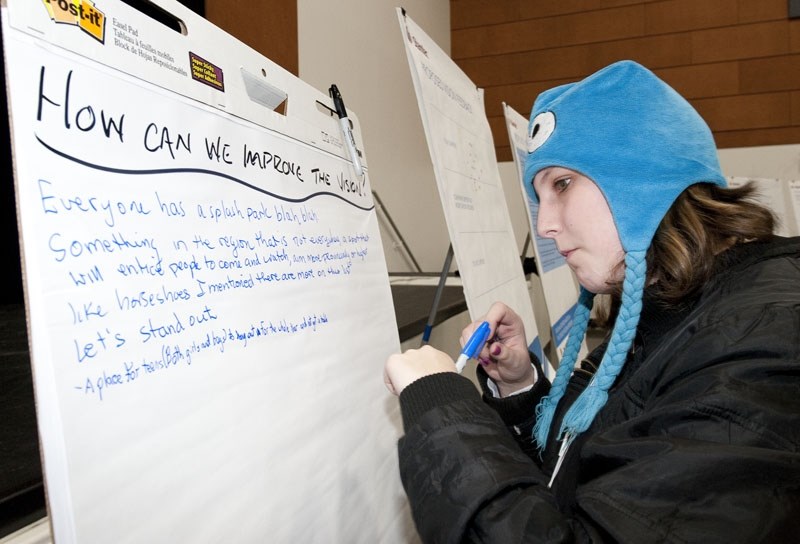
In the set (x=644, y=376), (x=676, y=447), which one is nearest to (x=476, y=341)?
(x=644, y=376)

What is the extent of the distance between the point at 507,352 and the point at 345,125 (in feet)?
1.78

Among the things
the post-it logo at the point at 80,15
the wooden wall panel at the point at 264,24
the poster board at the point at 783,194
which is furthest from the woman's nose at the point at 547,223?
the poster board at the point at 783,194

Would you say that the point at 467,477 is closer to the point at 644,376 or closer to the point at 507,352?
the point at 644,376

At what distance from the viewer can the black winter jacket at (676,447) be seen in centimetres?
48

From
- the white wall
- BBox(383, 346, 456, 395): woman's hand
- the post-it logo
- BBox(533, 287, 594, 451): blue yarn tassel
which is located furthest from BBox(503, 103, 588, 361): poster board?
the post-it logo

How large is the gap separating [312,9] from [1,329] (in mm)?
1499

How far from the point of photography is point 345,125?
92 cm

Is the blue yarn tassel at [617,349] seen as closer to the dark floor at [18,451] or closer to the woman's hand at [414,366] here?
the woman's hand at [414,366]

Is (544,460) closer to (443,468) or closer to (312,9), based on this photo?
(443,468)

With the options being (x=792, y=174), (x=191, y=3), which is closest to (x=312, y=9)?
(x=191, y=3)

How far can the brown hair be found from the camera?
0.70 metres

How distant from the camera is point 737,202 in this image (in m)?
0.76

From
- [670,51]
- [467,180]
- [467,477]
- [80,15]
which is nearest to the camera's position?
[80,15]

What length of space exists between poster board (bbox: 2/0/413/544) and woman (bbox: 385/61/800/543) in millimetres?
150
